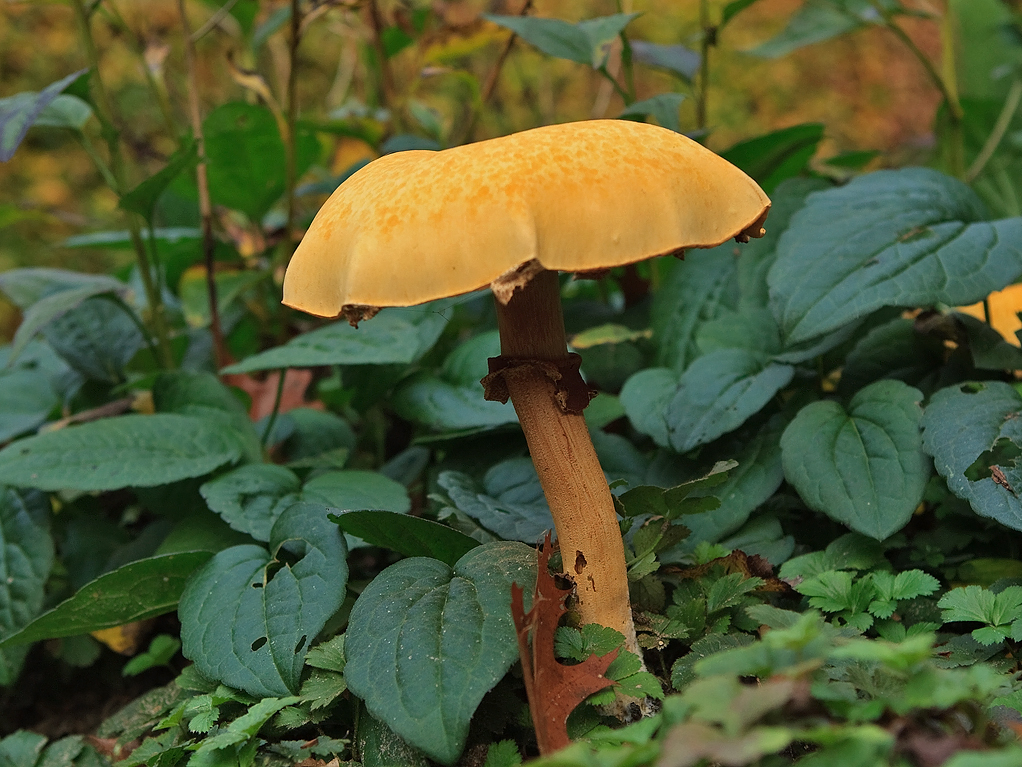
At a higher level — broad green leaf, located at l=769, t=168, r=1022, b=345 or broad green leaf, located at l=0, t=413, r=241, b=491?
broad green leaf, located at l=769, t=168, r=1022, b=345

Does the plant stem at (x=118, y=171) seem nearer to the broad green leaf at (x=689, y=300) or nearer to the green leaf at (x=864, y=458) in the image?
the broad green leaf at (x=689, y=300)

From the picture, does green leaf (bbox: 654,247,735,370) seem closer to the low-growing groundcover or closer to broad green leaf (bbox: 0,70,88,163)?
the low-growing groundcover

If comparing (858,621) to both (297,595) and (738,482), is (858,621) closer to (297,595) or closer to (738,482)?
(738,482)

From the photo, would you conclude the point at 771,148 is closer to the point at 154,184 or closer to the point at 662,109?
the point at 662,109

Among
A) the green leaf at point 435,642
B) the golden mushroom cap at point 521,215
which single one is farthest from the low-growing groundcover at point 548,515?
the golden mushroom cap at point 521,215

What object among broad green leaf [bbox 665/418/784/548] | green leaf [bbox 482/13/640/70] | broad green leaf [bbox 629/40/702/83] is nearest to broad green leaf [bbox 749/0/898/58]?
broad green leaf [bbox 629/40/702/83]

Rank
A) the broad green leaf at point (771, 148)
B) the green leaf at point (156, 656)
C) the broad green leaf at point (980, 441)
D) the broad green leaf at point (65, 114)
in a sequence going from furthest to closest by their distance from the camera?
the broad green leaf at point (771, 148), the broad green leaf at point (65, 114), the green leaf at point (156, 656), the broad green leaf at point (980, 441)
